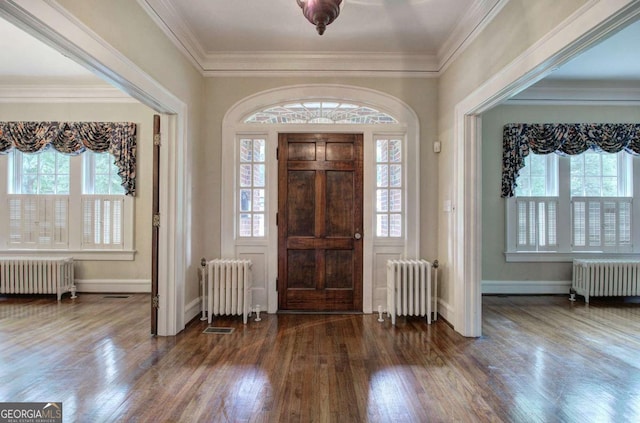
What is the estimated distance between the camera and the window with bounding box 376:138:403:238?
4.28 metres

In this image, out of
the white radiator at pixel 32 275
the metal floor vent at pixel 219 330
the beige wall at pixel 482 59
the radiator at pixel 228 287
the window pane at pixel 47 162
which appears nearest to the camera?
the beige wall at pixel 482 59

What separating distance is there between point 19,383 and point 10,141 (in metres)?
4.19

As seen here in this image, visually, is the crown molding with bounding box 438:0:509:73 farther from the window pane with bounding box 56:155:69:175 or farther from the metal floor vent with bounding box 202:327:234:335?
the window pane with bounding box 56:155:69:175

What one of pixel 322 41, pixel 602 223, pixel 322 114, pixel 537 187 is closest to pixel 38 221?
pixel 322 114

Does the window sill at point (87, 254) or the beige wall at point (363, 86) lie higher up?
the beige wall at point (363, 86)

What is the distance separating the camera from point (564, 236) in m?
5.09

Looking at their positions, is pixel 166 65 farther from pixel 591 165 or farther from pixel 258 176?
pixel 591 165

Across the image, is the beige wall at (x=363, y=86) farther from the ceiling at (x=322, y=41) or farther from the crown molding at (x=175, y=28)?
the crown molding at (x=175, y=28)

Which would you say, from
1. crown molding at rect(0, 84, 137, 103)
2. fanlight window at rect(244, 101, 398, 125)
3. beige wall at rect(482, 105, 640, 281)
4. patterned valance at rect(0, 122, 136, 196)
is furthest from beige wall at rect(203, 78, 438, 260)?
crown molding at rect(0, 84, 137, 103)

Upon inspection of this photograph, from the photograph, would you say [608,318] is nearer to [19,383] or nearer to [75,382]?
[75,382]

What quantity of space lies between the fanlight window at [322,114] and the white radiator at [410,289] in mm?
1871

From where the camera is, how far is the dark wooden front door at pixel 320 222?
13.9 feet

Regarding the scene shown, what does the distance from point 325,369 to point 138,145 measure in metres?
4.37

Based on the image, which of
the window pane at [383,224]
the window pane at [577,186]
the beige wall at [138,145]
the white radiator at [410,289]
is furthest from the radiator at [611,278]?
the beige wall at [138,145]
